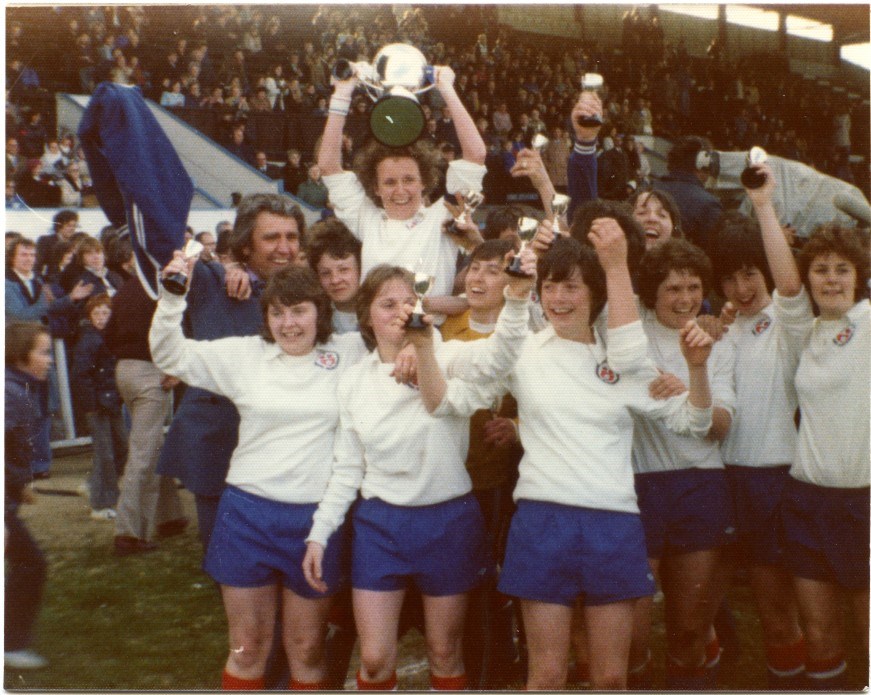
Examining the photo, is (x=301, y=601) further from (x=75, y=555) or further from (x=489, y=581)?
(x=75, y=555)

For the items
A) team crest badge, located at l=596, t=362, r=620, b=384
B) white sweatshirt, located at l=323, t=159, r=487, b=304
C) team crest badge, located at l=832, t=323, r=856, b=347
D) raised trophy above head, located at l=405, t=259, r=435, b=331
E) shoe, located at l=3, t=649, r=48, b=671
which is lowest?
shoe, located at l=3, t=649, r=48, b=671

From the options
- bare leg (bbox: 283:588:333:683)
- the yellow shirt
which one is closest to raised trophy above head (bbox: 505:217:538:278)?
the yellow shirt

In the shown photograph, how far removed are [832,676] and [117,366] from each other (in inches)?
106

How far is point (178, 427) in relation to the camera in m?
2.75

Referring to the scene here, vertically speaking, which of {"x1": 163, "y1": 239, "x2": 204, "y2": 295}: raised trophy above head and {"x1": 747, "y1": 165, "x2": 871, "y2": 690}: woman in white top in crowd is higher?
{"x1": 163, "y1": 239, "x2": 204, "y2": 295}: raised trophy above head

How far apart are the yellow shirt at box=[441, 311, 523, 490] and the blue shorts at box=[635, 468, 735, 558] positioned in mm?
390

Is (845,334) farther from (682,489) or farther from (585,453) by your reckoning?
(585,453)

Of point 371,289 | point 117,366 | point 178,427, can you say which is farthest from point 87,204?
point 371,289

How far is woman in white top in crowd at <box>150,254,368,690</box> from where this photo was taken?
8.02 ft

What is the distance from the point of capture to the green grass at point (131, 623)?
2762mm

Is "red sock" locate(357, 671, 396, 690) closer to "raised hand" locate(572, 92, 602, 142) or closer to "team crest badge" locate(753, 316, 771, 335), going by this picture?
"team crest badge" locate(753, 316, 771, 335)

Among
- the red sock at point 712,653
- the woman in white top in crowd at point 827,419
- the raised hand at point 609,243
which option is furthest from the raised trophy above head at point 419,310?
the red sock at point 712,653

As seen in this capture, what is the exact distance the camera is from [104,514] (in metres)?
3.71

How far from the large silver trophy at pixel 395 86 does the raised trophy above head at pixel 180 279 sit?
2.14 feet
